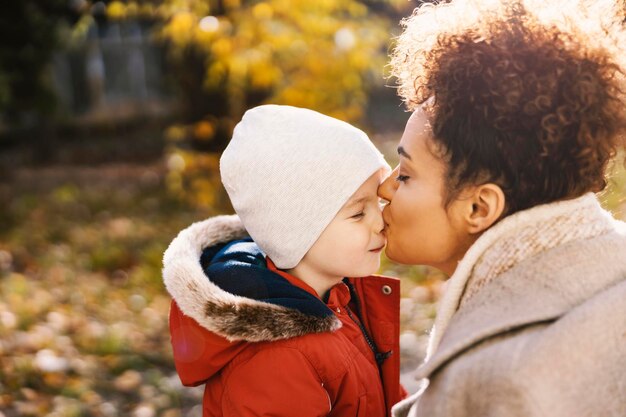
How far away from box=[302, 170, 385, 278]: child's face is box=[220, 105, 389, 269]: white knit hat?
32mm

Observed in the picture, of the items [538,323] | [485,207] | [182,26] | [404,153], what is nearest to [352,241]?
[404,153]

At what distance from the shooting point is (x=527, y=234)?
5.09 ft

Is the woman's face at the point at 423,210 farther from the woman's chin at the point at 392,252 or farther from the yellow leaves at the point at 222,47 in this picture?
the yellow leaves at the point at 222,47

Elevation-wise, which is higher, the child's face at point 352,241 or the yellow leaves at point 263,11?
the child's face at point 352,241

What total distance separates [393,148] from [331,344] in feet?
31.8

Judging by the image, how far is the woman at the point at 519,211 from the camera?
139 cm

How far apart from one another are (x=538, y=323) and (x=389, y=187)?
27.0 inches

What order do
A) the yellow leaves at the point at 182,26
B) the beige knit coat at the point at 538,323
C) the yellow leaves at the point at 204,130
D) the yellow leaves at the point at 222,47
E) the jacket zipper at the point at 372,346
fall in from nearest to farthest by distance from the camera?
the beige knit coat at the point at 538,323
the jacket zipper at the point at 372,346
the yellow leaves at the point at 182,26
the yellow leaves at the point at 222,47
the yellow leaves at the point at 204,130

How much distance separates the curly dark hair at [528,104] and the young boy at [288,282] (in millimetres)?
423

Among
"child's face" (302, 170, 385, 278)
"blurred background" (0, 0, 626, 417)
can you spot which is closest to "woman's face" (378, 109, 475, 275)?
"child's face" (302, 170, 385, 278)

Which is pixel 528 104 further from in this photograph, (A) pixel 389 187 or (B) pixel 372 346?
(B) pixel 372 346

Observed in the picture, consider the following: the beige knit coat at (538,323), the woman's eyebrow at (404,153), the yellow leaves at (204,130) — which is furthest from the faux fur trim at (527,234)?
the yellow leaves at (204,130)

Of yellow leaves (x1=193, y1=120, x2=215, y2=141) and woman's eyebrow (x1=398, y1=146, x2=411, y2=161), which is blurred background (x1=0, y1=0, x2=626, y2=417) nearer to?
yellow leaves (x1=193, y1=120, x2=215, y2=141)

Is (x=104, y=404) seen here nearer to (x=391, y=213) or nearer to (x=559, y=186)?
(x=391, y=213)
